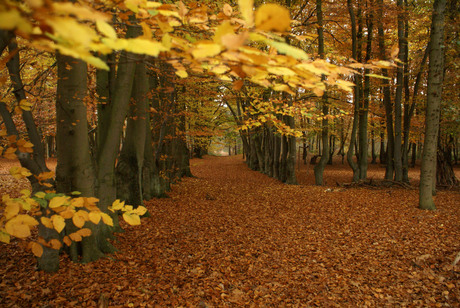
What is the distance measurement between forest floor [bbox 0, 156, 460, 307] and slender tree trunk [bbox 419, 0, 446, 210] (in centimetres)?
60

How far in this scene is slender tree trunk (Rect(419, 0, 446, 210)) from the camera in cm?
622

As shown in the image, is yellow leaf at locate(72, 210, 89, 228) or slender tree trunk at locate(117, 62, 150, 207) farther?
slender tree trunk at locate(117, 62, 150, 207)

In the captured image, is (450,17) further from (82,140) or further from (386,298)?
(82,140)

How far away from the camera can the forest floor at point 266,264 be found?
3.12 metres

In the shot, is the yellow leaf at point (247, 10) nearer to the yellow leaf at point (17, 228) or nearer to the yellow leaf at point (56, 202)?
the yellow leaf at point (56, 202)

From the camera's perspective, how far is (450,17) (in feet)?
26.9

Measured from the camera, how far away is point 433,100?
639cm

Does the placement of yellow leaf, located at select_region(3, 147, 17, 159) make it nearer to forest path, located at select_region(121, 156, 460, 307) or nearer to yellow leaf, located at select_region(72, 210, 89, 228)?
yellow leaf, located at select_region(72, 210, 89, 228)

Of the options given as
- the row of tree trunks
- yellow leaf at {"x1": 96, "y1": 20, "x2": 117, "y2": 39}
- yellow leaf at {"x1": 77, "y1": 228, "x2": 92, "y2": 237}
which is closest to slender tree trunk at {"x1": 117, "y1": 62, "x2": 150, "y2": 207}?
the row of tree trunks

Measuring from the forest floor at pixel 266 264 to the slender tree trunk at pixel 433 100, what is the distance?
0.60 m

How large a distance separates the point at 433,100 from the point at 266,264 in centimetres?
605

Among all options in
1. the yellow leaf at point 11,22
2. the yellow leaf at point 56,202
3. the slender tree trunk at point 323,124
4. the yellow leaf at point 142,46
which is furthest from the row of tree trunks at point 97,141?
the slender tree trunk at point 323,124

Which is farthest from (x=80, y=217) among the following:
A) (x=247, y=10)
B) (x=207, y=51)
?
(x=247, y=10)

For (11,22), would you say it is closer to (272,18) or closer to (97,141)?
(272,18)
